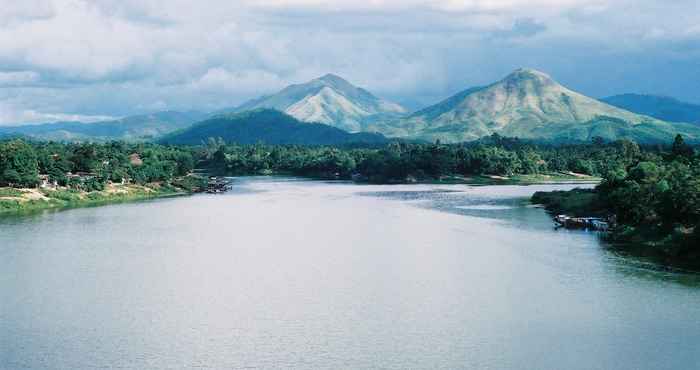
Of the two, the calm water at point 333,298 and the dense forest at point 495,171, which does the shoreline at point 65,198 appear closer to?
the dense forest at point 495,171

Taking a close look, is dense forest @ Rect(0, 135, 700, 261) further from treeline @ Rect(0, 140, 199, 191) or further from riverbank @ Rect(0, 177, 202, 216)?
riverbank @ Rect(0, 177, 202, 216)

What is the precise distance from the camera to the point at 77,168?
4552 inches

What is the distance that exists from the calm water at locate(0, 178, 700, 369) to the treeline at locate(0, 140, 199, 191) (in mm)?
22045

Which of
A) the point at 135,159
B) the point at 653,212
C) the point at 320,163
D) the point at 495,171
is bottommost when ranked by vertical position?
the point at 653,212

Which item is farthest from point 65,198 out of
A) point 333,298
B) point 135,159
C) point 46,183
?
point 333,298

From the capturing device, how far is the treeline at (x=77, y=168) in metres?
97.8

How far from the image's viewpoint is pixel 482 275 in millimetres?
51562

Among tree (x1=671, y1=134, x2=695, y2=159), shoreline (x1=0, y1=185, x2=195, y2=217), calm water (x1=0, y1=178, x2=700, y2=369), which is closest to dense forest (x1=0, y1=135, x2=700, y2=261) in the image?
tree (x1=671, y1=134, x2=695, y2=159)

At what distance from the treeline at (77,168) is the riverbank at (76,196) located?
156 centimetres

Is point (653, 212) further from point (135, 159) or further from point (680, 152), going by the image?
point (135, 159)

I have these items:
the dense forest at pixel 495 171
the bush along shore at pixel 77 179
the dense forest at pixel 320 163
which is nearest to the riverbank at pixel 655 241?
the dense forest at pixel 495 171

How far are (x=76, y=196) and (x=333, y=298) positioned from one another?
67.4 metres

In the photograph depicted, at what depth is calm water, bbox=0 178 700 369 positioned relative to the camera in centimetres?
3406

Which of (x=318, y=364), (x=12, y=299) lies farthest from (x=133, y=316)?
(x=318, y=364)
